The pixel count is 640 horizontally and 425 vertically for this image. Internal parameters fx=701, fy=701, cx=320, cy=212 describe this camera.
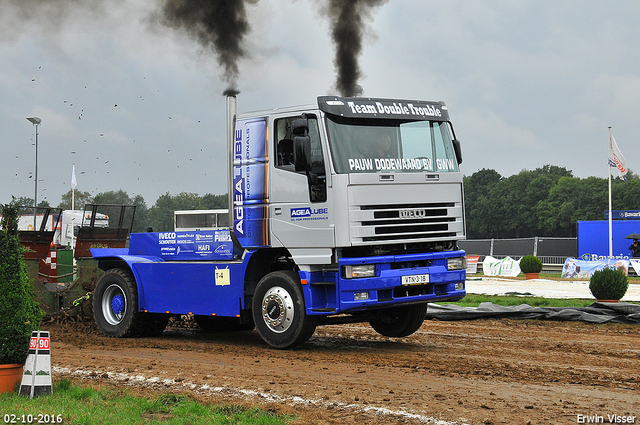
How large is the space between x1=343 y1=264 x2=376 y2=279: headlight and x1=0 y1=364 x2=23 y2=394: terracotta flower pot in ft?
13.9

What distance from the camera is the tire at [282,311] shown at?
9984mm

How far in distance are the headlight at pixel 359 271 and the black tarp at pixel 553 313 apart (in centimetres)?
574

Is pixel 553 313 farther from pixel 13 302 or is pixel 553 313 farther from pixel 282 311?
pixel 13 302

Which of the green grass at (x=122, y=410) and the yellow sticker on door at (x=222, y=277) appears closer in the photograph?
the green grass at (x=122, y=410)

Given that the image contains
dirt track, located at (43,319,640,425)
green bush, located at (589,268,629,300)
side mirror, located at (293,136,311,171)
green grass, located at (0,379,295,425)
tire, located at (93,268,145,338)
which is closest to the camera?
green grass, located at (0,379,295,425)

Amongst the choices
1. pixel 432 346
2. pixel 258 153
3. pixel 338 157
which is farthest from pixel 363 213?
pixel 432 346

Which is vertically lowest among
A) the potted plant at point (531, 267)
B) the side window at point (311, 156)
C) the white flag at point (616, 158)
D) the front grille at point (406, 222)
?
the potted plant at point (531, 267)

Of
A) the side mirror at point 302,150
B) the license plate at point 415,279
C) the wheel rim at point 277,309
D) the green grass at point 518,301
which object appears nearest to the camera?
the side mirror at point 302,150

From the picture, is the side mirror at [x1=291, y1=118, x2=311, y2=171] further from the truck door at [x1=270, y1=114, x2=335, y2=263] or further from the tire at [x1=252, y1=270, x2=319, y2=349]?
the tire at [x1=252, y1=270, x2=319, y2=349]

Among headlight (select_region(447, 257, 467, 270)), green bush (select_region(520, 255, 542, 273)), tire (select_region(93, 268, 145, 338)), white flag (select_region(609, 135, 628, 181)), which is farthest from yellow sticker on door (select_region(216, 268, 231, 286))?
white flag (select_region(609, 135, 628, 181))

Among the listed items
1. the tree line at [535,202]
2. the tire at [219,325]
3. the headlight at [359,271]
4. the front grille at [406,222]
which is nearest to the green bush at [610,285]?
the front grille at [406,222]

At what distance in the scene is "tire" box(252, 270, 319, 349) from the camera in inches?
393

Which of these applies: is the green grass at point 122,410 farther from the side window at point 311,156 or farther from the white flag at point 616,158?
the white flag at point 616,158

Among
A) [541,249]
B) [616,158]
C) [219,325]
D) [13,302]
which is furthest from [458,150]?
[541,249]
